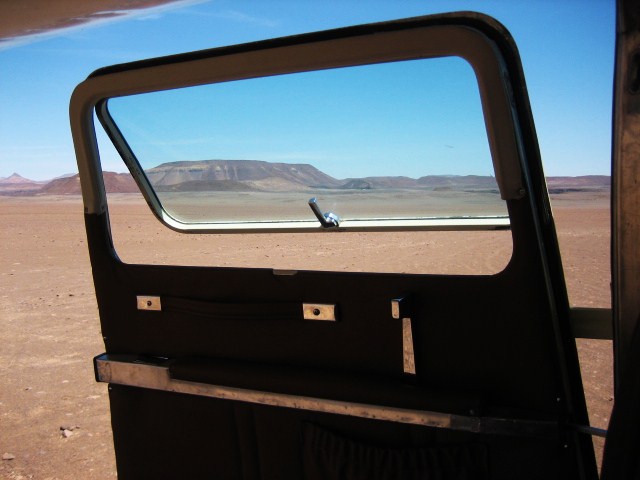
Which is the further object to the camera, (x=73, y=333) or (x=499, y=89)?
(x=73, y=333)

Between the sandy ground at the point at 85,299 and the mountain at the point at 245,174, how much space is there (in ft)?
0.74

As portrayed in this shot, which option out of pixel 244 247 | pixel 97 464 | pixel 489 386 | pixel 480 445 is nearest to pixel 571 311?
pixel 489 386

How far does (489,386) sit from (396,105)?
0.76 meters

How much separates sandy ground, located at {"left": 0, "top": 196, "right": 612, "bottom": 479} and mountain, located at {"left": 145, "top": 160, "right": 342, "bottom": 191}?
0.74ft

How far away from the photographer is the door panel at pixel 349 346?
1.40 m

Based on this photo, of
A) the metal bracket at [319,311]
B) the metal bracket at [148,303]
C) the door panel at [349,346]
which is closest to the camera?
the door panel at [349,346]

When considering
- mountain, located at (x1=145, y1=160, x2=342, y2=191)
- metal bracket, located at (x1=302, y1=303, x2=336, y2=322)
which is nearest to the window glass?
mountain, located at (x1=145, y1=160, x2=342, y2=191)

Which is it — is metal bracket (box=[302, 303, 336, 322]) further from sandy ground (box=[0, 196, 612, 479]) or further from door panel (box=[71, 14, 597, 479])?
sandy ground (box=[0, 196, 612, 479])

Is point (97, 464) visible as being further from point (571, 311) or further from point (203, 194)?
point (571, 311)

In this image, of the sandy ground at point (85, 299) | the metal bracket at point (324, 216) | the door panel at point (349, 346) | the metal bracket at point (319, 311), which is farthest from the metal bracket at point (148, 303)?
the metal bracket at point (324, 216)

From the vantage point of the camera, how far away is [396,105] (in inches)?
68.7

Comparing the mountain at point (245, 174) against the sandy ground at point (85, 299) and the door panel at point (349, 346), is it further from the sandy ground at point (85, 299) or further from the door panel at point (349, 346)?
the door panel at point (349, 346)

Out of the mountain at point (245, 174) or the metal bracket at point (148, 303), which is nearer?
Result: the metal bracket at point (148, 303)

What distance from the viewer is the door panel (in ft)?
4.58
